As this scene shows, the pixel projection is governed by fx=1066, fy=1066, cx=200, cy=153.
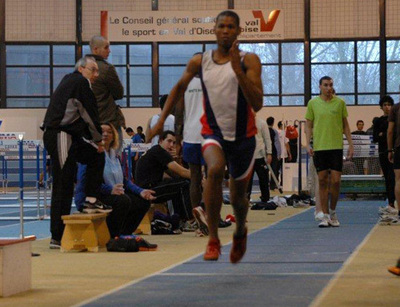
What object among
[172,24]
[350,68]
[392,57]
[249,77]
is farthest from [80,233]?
[350,68]

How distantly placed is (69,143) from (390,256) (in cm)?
301

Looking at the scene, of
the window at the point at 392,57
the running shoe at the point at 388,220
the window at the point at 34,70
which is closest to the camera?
the running shoe at the point at 388,220

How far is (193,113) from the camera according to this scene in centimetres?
968

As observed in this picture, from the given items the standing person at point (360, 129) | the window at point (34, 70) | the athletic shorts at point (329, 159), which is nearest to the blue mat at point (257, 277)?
the athletic shorts at point (329, 159)

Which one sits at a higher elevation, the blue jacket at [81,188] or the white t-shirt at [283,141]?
the white t-shirt at [283,141]

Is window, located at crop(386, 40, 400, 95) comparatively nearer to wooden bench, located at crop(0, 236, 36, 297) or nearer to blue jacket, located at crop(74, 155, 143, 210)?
blue jacket, located at crop(74, 155, 143, 210)

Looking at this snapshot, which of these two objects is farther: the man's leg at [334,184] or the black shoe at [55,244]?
the man's leg at [334,184]

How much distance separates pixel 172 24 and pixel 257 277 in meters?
27.2

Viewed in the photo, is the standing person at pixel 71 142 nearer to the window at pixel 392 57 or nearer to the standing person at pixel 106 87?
the standing person at pixel 106 87

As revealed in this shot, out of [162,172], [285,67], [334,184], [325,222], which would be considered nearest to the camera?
[162,172]

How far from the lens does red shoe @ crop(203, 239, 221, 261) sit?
22.0 ft

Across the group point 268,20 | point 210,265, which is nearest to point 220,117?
point 210,265

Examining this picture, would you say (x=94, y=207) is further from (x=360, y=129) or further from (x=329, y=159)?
(x=360, y=129)

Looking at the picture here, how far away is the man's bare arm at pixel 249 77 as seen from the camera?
6715 mm
